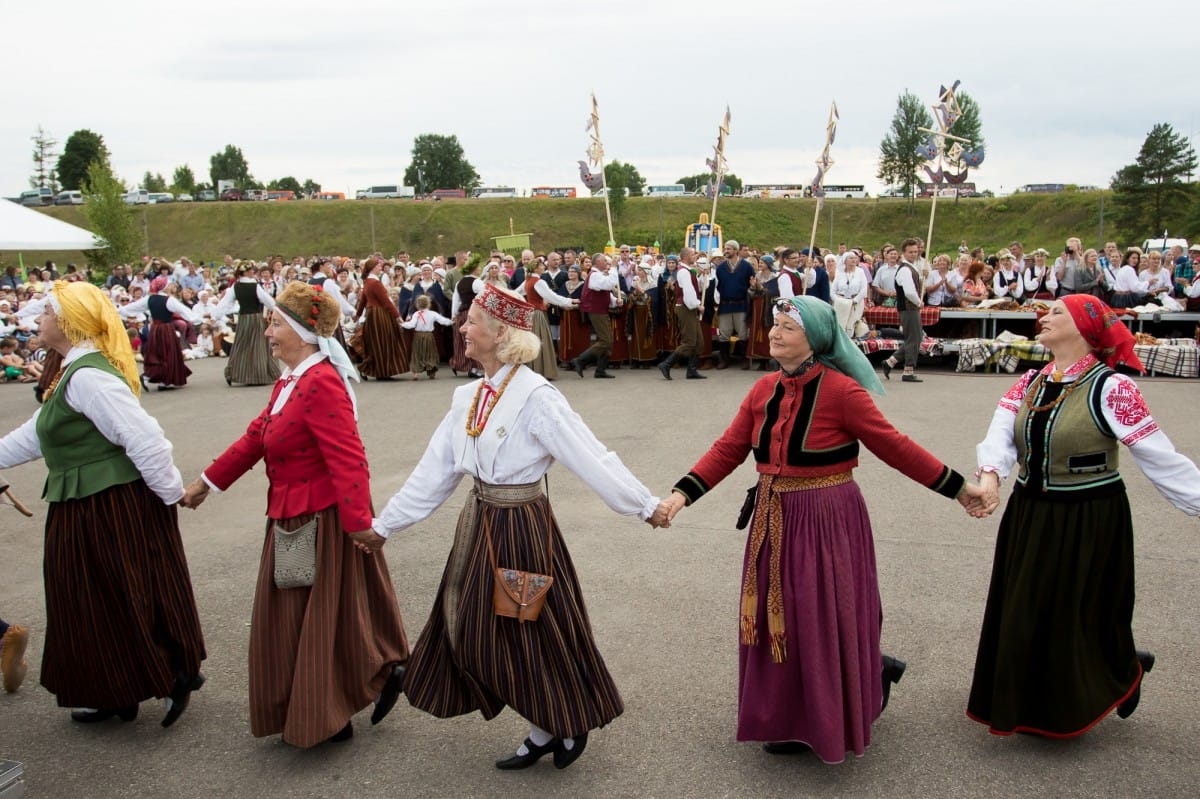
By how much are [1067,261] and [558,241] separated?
4975 cm

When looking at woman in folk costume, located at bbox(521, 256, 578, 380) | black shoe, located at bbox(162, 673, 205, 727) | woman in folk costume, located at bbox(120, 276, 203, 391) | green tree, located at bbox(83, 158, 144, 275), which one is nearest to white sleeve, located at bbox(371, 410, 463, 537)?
black shoe, located at bbox(162, 673, 205, 727)

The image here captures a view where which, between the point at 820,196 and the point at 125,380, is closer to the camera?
the point at 125,380

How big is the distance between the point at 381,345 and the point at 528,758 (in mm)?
10532

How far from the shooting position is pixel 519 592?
128 inches

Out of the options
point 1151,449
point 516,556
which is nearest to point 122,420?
point 516,556

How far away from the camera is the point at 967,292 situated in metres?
14.3

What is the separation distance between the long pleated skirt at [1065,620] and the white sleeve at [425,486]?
2.10 meters

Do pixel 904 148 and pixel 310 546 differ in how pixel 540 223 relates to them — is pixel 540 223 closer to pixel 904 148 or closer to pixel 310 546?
pixel 904 148

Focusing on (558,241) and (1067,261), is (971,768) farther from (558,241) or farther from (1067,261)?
(558,241)

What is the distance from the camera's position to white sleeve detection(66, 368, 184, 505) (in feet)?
11.6

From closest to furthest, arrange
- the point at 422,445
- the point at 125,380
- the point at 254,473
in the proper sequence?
the point at 125,380 < the point at 254,473 < the point at 422,445

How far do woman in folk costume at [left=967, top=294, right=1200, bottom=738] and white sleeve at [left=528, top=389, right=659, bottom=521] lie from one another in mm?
1326

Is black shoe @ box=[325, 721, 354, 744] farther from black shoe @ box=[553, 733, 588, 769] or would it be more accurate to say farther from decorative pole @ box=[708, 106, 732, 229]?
decorative pole @ box=[708, 106, 732, 229]

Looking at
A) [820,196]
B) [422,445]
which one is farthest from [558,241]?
[422,445]
